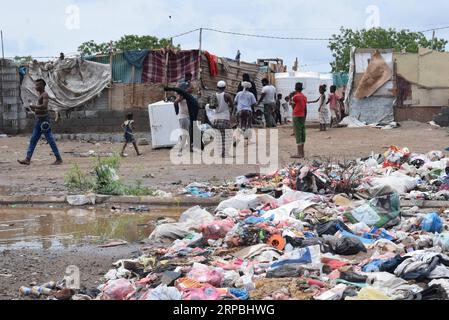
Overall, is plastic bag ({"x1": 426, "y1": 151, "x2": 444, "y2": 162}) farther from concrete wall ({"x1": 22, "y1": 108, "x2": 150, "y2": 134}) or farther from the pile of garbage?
concrete wall ({"x1": 22, "y1": 108, "x2": 150, "y2": 134})

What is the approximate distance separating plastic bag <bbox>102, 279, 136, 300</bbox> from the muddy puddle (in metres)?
1.86

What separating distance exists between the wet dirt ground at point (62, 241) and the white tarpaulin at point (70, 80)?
11.7 metres

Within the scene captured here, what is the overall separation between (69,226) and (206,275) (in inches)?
123

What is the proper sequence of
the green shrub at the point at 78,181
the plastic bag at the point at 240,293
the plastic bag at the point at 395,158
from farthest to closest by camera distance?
the plastic bag at the point at 395,158 → the green shrub at the point at 78,181 → the plastic bag at the point at 240,293

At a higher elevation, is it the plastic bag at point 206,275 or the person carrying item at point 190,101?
the person carrying item at point 190,101

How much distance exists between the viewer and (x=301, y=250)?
5312 millimetres

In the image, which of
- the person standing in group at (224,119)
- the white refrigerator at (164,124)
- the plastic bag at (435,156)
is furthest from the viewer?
the white refrigerator at (164,124)

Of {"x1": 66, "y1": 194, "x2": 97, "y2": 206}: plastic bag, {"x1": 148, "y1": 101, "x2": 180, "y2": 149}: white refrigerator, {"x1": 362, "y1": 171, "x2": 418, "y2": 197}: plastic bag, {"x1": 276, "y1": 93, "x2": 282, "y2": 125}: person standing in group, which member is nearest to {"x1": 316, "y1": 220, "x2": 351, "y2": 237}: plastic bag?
{"x1": 362, "y1": 171, "x2": 418, "y2": 197}: plastic bag

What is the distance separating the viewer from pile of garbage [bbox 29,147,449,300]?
4.64 meters

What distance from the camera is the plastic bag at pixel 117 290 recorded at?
473 centimetres

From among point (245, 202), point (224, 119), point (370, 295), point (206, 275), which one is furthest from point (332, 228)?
point (224, 119)

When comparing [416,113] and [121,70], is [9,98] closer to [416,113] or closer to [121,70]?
[121,70]

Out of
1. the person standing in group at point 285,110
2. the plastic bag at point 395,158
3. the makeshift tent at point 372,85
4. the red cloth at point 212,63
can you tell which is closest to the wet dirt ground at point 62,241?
the plastic bag at point 395,158

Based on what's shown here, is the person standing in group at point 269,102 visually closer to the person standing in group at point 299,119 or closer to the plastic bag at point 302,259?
the person standing in group at point 299,119
